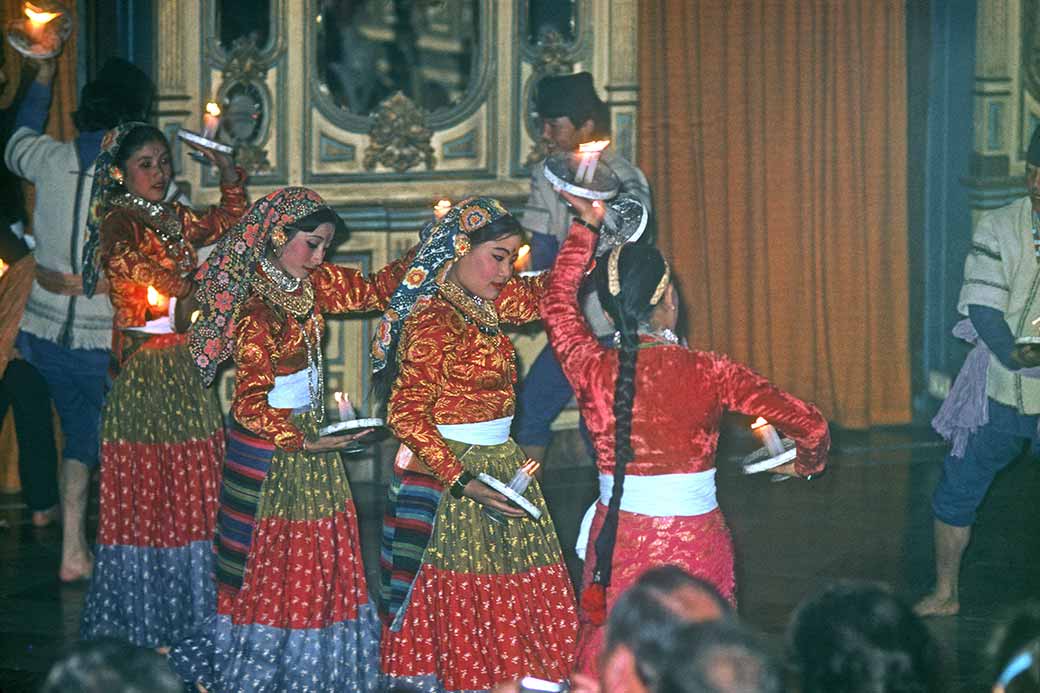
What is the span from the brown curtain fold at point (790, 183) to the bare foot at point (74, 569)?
3.18m

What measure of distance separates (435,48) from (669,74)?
3.64ft

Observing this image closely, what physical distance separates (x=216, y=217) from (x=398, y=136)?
2092 mm

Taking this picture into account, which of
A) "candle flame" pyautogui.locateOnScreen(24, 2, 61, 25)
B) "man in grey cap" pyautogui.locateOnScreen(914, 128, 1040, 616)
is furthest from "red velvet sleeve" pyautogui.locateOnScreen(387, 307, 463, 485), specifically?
"candle flame" pyautogui.locateOnScreen(24, 2, 61, 25)

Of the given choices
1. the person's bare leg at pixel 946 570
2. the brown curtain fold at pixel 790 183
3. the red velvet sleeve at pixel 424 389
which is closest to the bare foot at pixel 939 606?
the person's bare leg at pixel 946 570

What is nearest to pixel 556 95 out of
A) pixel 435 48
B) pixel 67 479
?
pixel 435 48

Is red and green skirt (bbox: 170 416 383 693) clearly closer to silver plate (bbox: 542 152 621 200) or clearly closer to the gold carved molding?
silver plate (bbox: 542 152 621 200)

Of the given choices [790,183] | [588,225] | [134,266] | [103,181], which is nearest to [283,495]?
[134,266]

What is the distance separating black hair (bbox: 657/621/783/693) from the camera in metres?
2.32

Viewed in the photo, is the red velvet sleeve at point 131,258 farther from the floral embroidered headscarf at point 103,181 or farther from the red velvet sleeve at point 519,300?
the red velvet sleeve at point 519,300

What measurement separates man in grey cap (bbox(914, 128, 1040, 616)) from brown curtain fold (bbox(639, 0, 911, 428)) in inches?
104

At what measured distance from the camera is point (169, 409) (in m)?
5.54

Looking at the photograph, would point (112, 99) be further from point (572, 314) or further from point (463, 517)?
point (572, 314)

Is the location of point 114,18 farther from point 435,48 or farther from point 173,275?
point 173,275

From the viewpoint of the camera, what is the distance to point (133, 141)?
560cm
